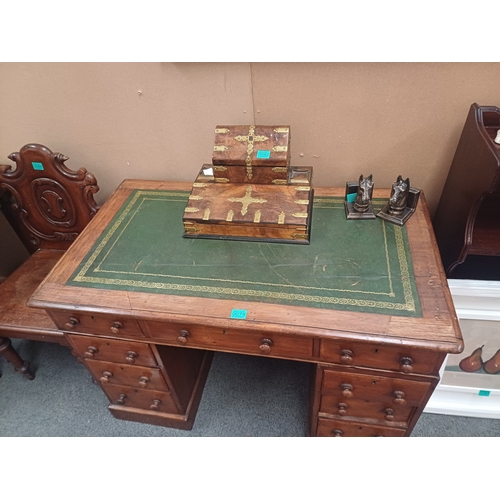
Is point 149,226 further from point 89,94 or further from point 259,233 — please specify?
point 89,94

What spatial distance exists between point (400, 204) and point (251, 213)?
562mm

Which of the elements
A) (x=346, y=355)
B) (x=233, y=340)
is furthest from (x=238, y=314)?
(x=346, y=355)

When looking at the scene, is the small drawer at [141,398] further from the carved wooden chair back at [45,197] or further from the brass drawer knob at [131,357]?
the carved wooden chair back at [45,197]

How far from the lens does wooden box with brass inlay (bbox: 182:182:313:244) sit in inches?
51.3

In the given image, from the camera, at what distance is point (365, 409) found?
134 cm

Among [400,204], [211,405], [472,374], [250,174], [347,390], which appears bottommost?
[211,405]

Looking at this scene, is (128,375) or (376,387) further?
(128,375)

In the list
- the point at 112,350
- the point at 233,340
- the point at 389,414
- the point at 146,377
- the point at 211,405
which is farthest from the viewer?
the point at 211,405

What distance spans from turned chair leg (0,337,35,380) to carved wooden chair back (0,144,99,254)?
20.7 inches

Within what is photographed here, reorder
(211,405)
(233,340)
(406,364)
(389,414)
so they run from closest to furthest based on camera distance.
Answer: (406,364) → (233,340) → (389,414) → (211,405)

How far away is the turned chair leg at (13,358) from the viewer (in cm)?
181

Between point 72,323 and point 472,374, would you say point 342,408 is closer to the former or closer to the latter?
point 472,374

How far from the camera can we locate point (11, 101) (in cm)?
159

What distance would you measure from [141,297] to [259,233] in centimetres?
47
